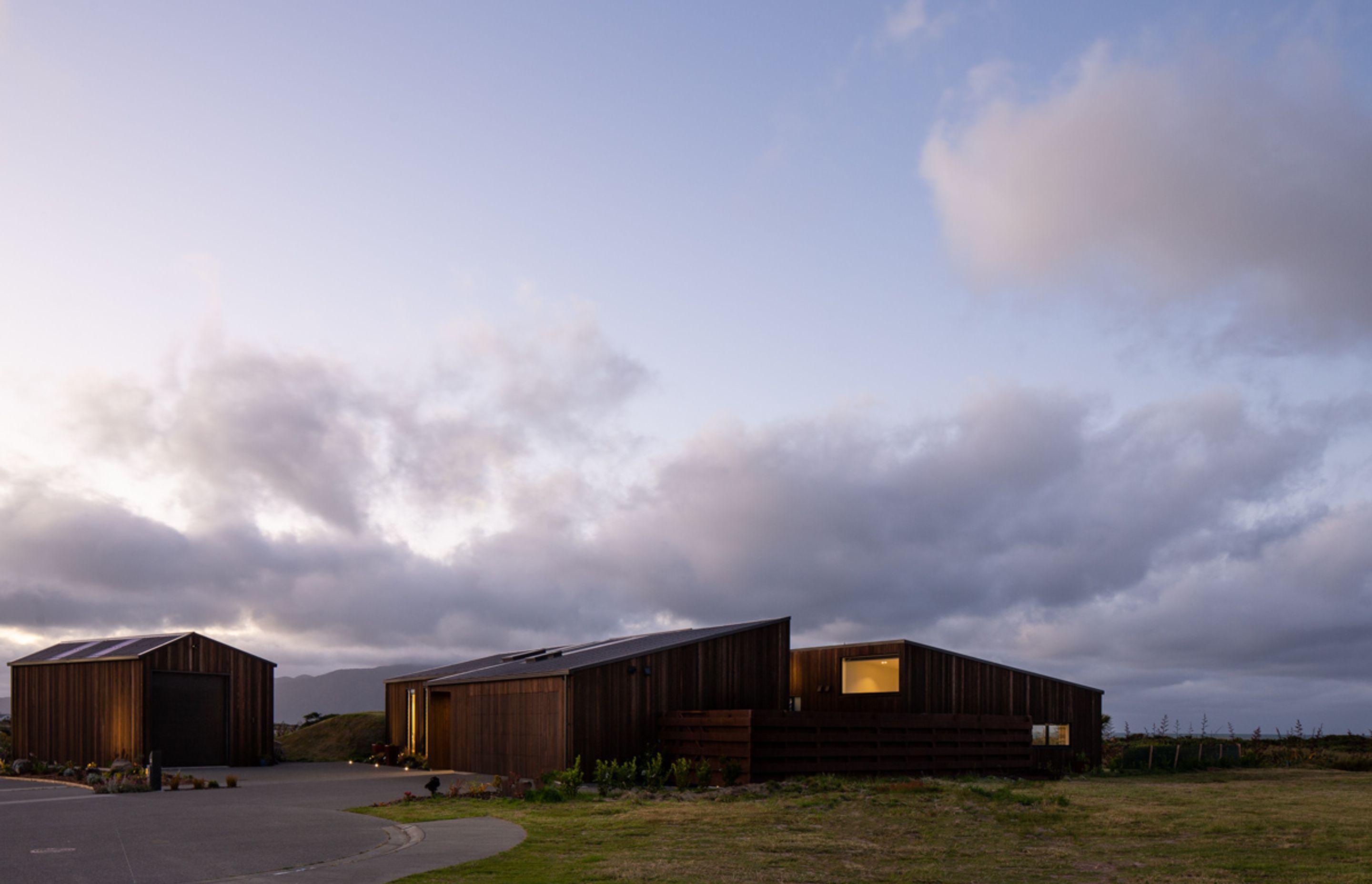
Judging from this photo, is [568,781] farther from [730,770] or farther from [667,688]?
[667,688]

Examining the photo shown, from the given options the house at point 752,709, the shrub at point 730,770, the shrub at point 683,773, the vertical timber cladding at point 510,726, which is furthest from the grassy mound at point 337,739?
the shrub at point 730,770

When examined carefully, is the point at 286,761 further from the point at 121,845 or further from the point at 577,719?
the point at 121,845

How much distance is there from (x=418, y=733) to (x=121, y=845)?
2101 cm

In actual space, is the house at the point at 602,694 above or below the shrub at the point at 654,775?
above

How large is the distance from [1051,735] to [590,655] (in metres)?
14.6

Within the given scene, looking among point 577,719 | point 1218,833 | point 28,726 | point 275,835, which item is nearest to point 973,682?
point 577,719

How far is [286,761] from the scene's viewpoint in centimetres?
3975

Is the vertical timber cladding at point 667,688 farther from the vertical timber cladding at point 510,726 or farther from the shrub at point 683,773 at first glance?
the shrub at point 683,773

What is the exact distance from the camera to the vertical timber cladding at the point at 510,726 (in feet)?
84.7

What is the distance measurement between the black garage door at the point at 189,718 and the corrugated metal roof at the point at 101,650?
1.09m

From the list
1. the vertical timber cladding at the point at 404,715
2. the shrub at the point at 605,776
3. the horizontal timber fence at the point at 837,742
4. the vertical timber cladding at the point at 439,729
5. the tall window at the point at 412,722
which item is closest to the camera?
the shrub at the point at 605,776

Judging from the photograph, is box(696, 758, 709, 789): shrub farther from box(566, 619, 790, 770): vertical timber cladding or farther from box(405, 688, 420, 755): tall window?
box(405, 688, 420, 755): tall window

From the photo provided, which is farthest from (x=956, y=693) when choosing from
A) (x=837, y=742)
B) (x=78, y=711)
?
(x=78, y=711)

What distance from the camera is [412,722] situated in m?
36.1
